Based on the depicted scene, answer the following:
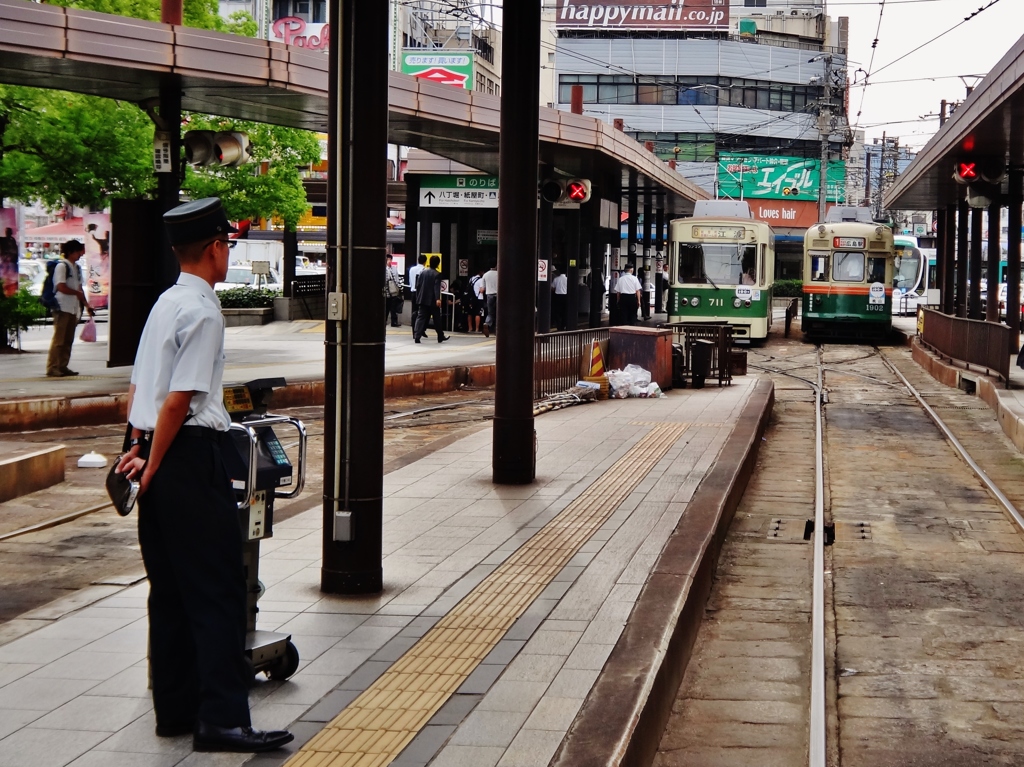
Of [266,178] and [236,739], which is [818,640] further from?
[266,178]

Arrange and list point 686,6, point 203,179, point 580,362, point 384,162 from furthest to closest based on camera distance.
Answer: point 686,6 → point 203,179 → point 580,362 → point 384,162

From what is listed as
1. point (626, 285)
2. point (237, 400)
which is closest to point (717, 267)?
point (626, 285)

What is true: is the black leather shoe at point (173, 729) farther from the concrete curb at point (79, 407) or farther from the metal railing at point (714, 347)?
the metal railing at point (714, 347)

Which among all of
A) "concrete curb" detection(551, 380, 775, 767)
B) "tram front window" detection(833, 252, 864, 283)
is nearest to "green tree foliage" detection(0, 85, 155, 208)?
"concrete curb" detection(551, 380, 775, 767)

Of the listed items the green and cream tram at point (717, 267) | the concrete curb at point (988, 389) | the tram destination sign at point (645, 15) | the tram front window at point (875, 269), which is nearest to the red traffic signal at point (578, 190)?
the concrete curb at point (988, 389)

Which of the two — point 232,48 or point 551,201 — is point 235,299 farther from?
point 232,48

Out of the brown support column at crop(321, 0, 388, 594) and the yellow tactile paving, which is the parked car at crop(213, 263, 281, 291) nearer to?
the yellow tactile paving

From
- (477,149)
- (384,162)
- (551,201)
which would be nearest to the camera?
(384,162)

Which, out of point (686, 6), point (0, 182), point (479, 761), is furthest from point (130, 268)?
point (686, 6)

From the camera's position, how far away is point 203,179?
35594 millimetres

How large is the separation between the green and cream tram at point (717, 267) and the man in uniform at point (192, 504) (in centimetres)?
2782

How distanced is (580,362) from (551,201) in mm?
3432

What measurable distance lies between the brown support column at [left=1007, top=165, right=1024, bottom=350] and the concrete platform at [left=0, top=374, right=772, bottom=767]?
568 inches

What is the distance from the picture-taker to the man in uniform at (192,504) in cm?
423
